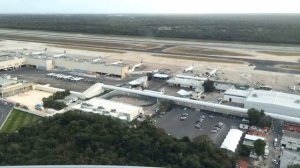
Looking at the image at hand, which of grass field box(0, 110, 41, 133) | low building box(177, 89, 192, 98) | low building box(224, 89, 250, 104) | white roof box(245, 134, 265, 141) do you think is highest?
low building box(224, 89, 250, 104)

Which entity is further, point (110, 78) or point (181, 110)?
point (110, 78)

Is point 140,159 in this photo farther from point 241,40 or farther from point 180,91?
point 241,40

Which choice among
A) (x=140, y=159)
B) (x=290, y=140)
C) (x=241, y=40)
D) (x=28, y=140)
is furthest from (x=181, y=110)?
(x=241, y=40)

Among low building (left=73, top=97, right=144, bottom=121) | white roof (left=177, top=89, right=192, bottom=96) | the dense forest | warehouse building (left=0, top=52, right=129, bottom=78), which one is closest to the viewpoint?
the dense forest

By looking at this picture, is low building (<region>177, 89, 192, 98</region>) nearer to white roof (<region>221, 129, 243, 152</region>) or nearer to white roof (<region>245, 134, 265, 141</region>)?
white roof (<region>221, 129, 243, 152</region>)

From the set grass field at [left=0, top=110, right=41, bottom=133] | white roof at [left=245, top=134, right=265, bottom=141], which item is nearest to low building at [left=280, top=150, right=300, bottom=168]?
white roof at [left=245, top=134, right=265, bottom=141]
